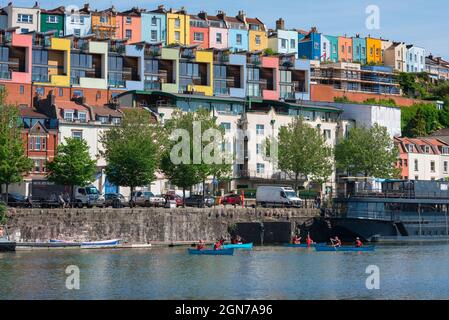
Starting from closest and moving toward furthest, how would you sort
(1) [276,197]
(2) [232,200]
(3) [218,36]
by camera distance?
(2) [232,200] < (1) [276,197] < (3) [218,36]

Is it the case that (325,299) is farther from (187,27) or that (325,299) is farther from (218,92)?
(187,27)


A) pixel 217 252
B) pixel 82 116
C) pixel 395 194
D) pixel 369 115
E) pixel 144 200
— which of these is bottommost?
pixel 217 252

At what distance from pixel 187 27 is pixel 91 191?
6659 cm

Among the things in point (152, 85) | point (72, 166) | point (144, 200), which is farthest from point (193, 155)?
point (152, 85)

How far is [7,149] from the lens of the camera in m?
103

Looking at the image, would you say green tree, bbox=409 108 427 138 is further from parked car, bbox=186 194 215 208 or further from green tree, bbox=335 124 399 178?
parked car, bbox=186 194 215 208

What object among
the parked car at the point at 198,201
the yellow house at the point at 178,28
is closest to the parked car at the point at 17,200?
the parked car at the point at 198,201

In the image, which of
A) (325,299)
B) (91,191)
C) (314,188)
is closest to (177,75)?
(314,188)

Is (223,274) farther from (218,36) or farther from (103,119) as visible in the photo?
(218,36)

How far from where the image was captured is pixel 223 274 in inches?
3019

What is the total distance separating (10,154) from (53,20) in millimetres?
59296

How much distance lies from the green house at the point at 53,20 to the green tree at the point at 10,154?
51578 mm
